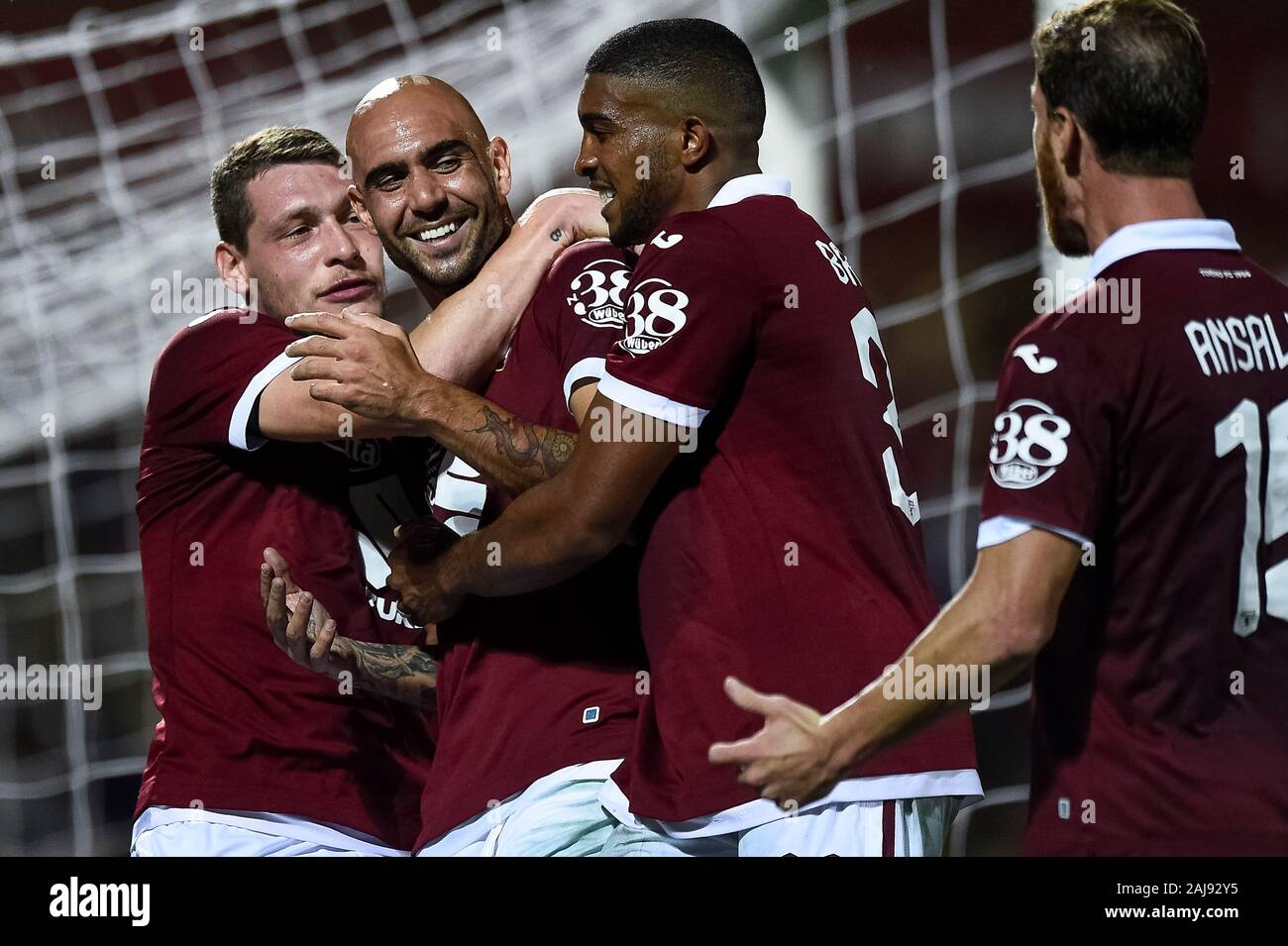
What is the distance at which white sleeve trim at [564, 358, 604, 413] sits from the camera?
226 centimetres

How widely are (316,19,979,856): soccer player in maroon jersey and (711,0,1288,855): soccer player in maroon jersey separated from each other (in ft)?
0.41

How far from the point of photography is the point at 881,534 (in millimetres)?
2104

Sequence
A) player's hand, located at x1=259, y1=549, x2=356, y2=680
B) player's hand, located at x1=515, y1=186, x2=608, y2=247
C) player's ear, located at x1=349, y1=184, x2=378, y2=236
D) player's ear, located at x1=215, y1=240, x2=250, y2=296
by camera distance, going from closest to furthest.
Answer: player's hand, located at x1=259, y1=549, x2=356, y2=680 < player's hand, located at x1=515, y1=186, x2=608, y2=247 < player's ear, located at x1=349, y1=184, x2=378, y2=236 < player's ear, located at x1=215, y1=240, x2=250, y2=296

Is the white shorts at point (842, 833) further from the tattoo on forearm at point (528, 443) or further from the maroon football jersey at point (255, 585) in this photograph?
the maroon football jersey at point (255, 585)

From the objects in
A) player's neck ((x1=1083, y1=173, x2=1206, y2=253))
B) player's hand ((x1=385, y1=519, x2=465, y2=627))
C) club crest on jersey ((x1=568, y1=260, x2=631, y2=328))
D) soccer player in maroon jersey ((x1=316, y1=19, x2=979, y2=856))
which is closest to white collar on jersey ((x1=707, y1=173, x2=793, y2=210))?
soccer player in maroon jersey ((x1=316, y1=19, x2=979, y2=856))

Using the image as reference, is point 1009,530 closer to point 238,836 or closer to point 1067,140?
point 1067,140

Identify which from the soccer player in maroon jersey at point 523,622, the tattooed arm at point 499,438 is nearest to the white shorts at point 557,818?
the soccer player in maroon jersey at point 523,622

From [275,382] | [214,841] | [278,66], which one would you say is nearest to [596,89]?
[275,382]

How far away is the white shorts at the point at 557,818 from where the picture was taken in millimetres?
2182

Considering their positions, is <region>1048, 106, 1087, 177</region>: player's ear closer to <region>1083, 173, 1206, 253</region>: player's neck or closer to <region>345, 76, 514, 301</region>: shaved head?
<region>1083, 173, 1206, 253</region>: player's neck

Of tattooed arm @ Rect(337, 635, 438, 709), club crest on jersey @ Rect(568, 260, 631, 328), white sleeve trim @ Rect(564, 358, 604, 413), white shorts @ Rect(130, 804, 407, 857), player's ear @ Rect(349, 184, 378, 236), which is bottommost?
white shorts @ Rect(130, 804, 407, 857)

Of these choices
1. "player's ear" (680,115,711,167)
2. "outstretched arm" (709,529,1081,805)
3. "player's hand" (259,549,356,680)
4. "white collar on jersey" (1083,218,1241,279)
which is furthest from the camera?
"player's hand" (259,549,356,680)
